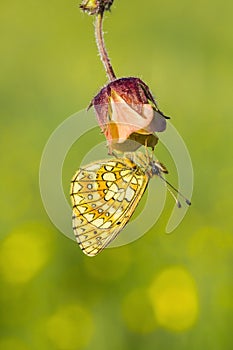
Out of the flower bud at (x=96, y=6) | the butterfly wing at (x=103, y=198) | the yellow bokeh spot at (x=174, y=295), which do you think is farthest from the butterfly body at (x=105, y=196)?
the yellow bokeh spot at (x=174, y=295)

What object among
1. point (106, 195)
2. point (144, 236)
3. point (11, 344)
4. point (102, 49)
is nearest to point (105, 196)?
point (106, 195)

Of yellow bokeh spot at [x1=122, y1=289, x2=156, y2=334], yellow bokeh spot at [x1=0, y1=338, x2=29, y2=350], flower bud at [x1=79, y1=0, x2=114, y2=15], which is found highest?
flower bud at [x1=79, y1=0, x2=114, y2=15]

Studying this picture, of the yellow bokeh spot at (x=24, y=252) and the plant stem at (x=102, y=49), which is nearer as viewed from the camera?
the plant stem at (x=102, y=49)

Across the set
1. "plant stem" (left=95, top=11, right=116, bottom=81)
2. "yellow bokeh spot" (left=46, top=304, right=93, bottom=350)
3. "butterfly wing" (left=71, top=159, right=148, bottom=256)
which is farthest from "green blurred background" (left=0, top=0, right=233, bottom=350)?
"plant stem" (left=95, top=11, right=116, bottom=81)

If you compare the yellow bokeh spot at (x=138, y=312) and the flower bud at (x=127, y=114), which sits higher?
the flower bud at (x=127, y=114)

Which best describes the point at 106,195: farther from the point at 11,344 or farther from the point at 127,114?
the point at 11,344

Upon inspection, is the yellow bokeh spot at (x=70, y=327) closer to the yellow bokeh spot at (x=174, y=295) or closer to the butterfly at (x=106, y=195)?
the yellow bokeh spot at (x=174, y=295)

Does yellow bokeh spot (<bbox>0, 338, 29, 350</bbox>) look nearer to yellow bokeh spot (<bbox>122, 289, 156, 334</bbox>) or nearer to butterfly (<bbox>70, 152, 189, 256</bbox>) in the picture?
yellow bokeh spot (<bbox>122, 289, 156, 334</bbox>)
